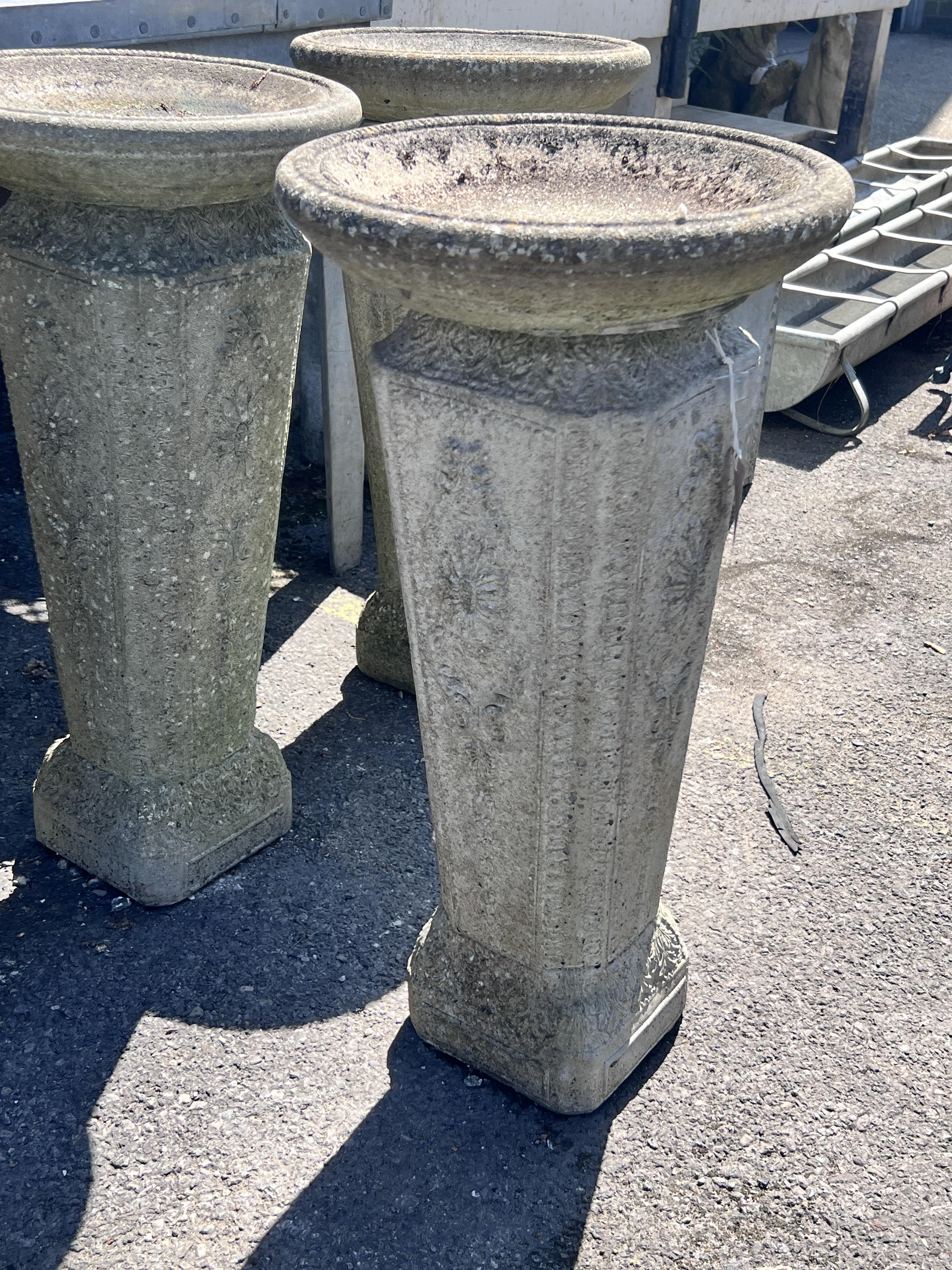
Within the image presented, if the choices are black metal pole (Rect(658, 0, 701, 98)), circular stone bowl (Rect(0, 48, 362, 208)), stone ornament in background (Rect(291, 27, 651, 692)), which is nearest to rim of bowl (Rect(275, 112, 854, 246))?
circular stone bowl (Rect(0, 48, 362, 208))

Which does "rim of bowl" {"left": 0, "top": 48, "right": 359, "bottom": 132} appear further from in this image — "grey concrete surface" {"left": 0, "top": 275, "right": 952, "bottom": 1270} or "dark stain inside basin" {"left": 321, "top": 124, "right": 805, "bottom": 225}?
"grey concrete surface" {"left": 0, "top": 275, "right": 952, "bottom": 1270}

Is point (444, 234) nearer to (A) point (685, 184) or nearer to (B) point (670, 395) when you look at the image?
(B) point (670, 395)

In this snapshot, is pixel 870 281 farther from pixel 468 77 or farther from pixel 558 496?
pixel 558 496

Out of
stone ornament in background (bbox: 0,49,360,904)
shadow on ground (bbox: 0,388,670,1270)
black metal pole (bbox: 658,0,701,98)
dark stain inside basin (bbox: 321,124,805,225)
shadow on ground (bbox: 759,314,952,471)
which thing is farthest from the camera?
black metal pole (bbox: 658,0,701,98)

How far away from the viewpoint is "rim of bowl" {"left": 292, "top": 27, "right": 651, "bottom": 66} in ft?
9.15

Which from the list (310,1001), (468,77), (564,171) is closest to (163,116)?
(468,77)

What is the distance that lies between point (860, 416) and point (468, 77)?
3175 millimetres

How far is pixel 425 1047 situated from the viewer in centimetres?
232

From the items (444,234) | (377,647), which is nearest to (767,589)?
(377,647)

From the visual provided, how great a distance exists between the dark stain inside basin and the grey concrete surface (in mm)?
1512

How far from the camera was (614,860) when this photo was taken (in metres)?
2.01

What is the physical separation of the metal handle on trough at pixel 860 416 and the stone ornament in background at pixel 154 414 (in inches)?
128

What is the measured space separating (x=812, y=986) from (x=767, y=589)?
179 centimetres

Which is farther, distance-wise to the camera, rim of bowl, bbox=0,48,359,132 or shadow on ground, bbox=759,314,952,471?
shadow on ground, bbox=759,314,952,471
